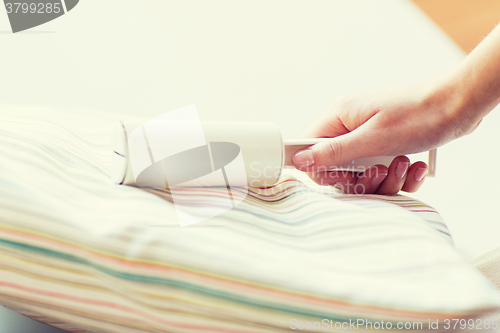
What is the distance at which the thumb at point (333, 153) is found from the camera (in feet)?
1.32

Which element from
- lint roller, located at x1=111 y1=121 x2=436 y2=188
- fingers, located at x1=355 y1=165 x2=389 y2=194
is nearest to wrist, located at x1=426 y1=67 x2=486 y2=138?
fingers, located at x1=355 y1=165 x2=389 y2=194

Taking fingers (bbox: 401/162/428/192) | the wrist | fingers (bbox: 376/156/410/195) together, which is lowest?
fingers (bbox: 401/162/428/192)

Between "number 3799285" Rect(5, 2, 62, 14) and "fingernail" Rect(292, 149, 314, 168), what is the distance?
647mm

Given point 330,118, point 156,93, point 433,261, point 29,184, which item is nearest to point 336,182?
point 330,118

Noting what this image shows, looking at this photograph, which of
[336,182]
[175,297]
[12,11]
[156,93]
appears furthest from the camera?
[156,93]

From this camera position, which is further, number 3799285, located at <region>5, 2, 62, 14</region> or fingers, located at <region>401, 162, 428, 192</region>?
number 3799285, located at <region>5, 2, 62, 14</region>

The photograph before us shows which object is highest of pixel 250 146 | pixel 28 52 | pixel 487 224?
pixel 28 52

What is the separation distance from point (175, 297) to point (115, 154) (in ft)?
0.49

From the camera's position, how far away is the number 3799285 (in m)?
0.66

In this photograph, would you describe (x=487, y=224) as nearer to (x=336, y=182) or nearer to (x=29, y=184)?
(x=336, y=182)

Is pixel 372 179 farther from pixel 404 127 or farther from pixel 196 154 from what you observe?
pixel 196 154

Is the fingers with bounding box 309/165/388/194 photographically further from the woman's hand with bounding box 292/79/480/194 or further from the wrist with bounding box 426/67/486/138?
the wrist with bounding box 426/67/486/138

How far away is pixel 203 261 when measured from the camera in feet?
0.61

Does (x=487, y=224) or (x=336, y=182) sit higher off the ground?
(x=336, y=182)
